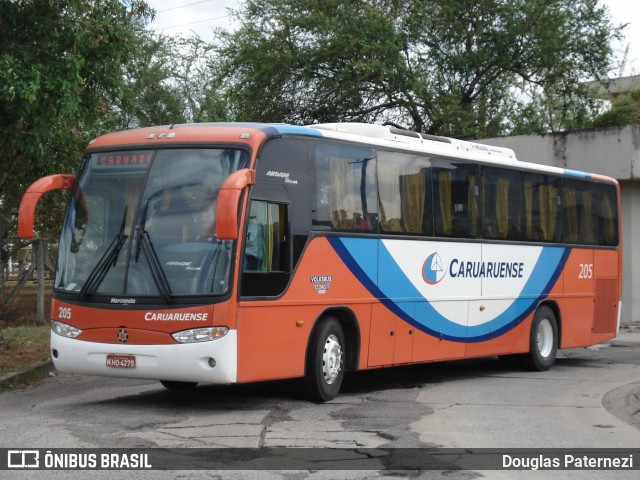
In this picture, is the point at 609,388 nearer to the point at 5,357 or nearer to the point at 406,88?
the point at 5,357

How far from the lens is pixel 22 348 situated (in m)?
16.7

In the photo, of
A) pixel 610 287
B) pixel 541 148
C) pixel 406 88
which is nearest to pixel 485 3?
pixel 406 88

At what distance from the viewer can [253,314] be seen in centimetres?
1080

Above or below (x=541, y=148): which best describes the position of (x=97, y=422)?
below

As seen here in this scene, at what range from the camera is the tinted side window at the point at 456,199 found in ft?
47.4

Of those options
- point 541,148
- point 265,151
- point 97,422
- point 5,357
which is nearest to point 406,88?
point 541,148

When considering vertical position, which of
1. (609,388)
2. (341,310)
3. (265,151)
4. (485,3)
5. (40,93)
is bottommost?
(609,388)

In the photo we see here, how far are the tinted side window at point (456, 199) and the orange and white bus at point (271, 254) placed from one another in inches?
1.2

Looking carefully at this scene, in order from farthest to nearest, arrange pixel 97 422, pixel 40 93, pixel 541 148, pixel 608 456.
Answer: pixel 541 148 < pixel 40 93 < pixel 97 422 < pixel 608 456

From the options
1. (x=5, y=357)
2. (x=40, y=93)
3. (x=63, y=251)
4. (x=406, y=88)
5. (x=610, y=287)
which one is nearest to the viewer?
(x=63, y=251)

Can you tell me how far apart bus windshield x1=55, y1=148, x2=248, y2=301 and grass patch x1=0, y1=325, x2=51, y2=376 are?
3.50 meters

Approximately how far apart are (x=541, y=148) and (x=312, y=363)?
1678 cm

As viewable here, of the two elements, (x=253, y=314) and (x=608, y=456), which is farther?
(x=253, y=314)

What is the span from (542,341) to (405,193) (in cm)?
476
